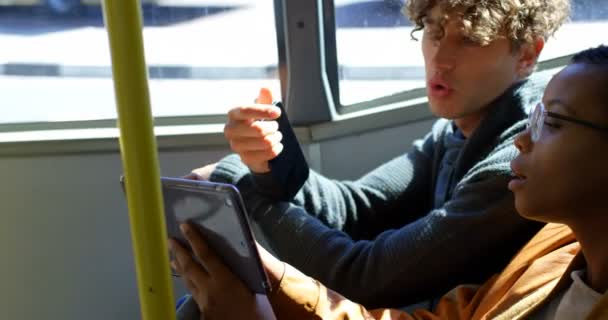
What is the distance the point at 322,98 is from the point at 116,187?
0.50 metres

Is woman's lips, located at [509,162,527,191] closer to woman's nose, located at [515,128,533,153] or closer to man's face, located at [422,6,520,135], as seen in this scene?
woman's nose, located at [515,128,533,153]

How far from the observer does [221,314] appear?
1.12 meters

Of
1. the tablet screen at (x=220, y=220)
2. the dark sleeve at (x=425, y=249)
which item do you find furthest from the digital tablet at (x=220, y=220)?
the dark sleeve at (x=425, y=249)

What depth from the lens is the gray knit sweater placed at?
3.94ft

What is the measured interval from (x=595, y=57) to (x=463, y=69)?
333mm

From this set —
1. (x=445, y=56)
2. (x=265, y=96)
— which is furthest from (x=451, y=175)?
(x=265, y=96)

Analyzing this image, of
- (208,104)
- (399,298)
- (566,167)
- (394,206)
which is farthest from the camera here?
(208,104)

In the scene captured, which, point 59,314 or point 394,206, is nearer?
point 394,206

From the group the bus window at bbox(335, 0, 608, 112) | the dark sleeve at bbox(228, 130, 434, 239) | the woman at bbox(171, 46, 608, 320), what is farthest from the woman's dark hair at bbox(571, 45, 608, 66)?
the bus window at bbox(335, 0, 608, 112)

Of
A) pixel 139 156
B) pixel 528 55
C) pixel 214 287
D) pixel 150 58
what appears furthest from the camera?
pixel 150 58

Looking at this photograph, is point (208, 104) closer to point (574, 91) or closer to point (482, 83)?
point (482, 83)

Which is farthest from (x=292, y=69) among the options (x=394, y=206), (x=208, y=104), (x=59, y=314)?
(x=59, y=314)

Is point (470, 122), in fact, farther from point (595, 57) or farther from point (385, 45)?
point (385, 45)

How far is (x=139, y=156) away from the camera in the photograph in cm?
69
